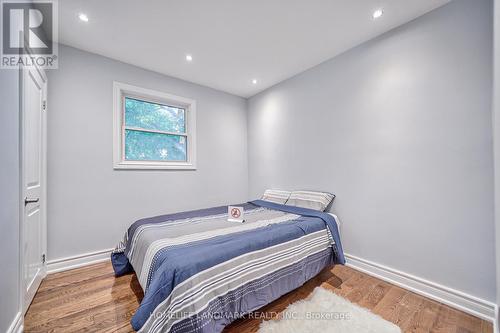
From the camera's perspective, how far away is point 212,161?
12.0 ft

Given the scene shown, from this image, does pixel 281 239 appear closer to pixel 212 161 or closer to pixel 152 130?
pixel 212 161

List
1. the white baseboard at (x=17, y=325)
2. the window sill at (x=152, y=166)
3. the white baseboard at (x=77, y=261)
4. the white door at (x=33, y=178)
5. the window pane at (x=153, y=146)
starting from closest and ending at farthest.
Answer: the white baseboard at (x=17, y=325) < the white door at (x=33, y=178) < the white baseboard at (x=77, y=261) < the window sill at (x=152, y=166) < the window pane at (x=153, y=146)

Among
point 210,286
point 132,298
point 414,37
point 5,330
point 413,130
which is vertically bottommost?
point 132,298

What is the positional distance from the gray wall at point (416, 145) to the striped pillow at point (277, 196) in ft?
1.43

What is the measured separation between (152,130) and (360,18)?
9.93 ft

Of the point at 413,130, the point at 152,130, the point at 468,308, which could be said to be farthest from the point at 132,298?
the point at 413,130

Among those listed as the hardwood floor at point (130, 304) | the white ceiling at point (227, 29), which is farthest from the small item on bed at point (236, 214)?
the white ceiling at point (227, 29)

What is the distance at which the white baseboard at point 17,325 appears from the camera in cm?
131

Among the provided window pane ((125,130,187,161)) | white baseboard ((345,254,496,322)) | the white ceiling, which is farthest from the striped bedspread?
the white ceiling

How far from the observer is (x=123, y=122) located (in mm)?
2842

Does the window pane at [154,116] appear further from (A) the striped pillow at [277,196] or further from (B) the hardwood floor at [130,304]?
(B) the hardwood floor at [130,304]

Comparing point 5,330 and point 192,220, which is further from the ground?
point 192,220

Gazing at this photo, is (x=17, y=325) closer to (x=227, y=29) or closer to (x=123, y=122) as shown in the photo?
(x=123, y=122)

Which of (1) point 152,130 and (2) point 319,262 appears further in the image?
(1) point 152,130
